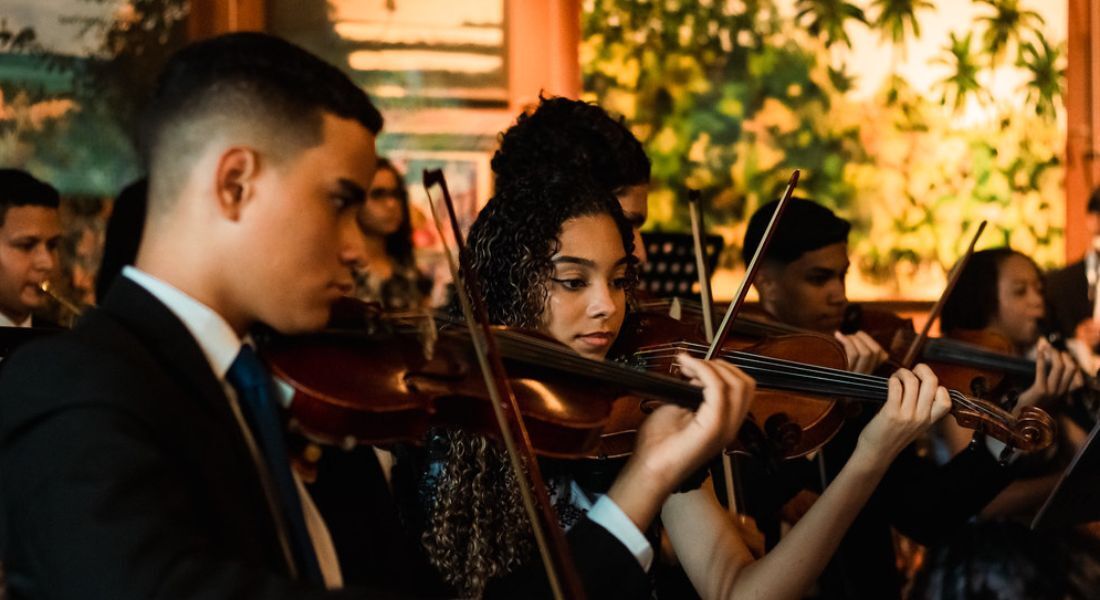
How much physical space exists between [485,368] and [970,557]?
1856 mm

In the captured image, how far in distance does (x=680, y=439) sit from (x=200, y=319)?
0.54 meters

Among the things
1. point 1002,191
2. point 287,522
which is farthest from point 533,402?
point 1002,191

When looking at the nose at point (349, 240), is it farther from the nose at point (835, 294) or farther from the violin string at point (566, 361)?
the nose at point (835, 294)

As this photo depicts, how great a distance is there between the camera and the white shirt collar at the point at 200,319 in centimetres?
110

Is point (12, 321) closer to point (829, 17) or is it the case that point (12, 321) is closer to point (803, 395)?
point (803, 395)

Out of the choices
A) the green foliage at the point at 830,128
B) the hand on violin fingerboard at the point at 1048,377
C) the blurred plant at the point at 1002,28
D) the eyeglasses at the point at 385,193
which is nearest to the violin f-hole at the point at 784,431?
the hand on violin fingerboard at the point at 1048,377

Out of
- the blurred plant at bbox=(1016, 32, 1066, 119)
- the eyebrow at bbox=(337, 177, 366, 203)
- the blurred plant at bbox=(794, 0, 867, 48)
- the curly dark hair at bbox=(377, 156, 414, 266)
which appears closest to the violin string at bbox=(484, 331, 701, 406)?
the eyebrow at bbox=(337, 177, 366, 203)

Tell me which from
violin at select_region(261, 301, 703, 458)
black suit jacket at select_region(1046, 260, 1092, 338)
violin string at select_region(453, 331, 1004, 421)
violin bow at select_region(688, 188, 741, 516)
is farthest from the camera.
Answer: black suit jacket at select_region(1046, 260, 1092, 338)

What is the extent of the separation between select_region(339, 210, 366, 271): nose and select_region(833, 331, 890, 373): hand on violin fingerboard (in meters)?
1.68

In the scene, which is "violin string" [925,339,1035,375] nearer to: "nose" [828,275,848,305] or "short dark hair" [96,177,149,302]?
"nose" [828,275,848,305]

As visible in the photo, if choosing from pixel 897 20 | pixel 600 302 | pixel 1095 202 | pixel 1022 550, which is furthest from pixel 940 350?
pixel 897 20

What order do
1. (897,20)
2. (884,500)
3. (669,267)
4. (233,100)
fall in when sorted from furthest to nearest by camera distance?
(897,20), (669,267), (884,500), (233,100)

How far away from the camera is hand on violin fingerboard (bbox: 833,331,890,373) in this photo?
2.63 meters

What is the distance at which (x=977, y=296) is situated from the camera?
3.50 metres
